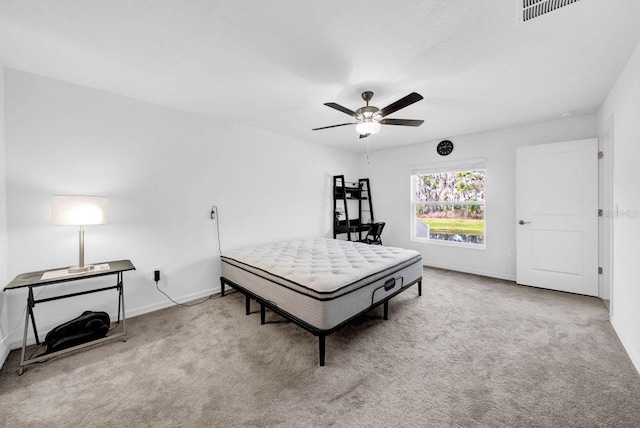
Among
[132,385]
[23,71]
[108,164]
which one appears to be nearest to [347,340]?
[132,385]

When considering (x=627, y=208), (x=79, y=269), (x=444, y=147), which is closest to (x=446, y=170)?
(x=444, y=147)

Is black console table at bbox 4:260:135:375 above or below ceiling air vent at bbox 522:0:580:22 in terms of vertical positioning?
below

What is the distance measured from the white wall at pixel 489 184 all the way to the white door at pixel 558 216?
0.73ft

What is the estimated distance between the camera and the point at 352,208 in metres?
5.50

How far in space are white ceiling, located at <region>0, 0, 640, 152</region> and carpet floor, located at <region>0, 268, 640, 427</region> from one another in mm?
2328

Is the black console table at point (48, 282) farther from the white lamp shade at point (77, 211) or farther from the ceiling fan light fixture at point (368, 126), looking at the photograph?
the ceiling fan light fixture at point (368, 126)

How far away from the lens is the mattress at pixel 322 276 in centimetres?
192

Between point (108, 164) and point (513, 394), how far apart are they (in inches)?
152

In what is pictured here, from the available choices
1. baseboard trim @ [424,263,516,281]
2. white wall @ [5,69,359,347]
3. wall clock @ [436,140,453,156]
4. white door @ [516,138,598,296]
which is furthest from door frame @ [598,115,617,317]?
white wall @ [5,69,359,347]

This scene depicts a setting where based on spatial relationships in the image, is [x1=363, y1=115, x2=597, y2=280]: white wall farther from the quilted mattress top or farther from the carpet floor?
the quilted mattress top

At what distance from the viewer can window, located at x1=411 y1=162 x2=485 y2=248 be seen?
4.25m

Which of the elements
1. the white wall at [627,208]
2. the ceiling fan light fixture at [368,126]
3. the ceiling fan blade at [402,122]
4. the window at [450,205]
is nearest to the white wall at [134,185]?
the ceiling fan light fixture at [368,126]

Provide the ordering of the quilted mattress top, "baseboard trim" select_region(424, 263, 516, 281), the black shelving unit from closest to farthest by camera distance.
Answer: the quilted mattress top < "baseboard trim" select_region(424, 263, 516, 281) < the black shelving unit

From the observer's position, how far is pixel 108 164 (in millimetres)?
2553
